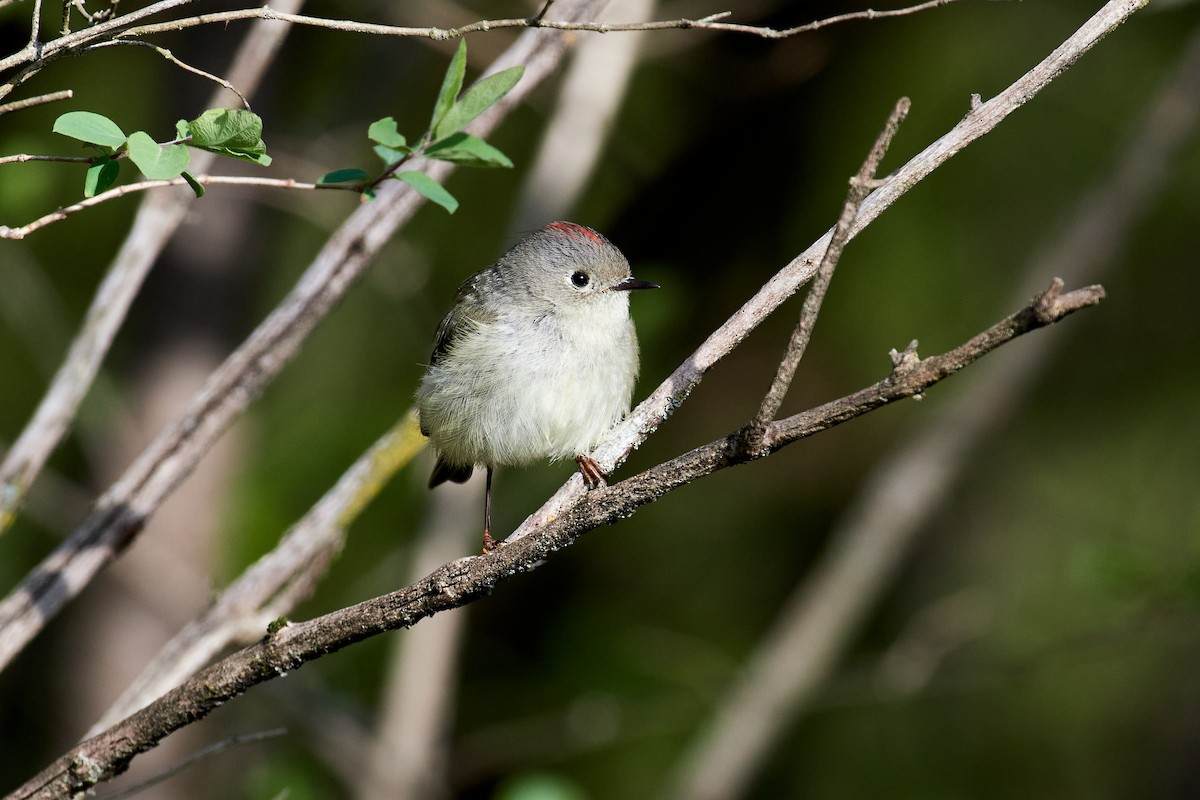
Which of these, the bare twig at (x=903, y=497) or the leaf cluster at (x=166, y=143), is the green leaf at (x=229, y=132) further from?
the bare twig at (x=903, y=497)

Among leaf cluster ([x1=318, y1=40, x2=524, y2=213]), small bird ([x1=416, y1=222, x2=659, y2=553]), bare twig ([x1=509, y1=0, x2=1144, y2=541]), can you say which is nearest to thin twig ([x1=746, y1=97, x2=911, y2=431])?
bare twig ([x1=509, y1=0, x2=1144, y2=541])

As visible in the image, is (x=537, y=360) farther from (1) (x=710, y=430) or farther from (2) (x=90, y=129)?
(1) (x=710, y=430)

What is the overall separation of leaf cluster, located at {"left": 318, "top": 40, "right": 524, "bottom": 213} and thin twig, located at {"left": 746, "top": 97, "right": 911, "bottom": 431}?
0.53 metres

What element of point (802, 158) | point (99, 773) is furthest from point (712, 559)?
point (99, 773)

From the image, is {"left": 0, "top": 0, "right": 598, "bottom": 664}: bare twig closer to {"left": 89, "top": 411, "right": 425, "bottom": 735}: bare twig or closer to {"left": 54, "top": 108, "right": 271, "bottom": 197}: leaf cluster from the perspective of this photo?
{"left": 89, "top": 411, "right": 425, "bottom": 735}: bare twig

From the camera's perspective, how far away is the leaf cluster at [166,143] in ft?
5.17

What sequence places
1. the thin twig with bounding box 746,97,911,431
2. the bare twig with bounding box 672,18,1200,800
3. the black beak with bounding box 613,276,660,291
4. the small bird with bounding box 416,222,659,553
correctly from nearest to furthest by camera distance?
the thin twig with bounding box 746,97,911,431 → the small bird with bounding box 416,222,659,553 → the black beak with bounding box 613,276,660,291 → the bare twig with bounding box 672,18,1200,800

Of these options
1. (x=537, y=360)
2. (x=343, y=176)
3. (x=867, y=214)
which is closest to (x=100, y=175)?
(x=343, y=176)

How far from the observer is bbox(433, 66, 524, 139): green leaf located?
1805 millimetres

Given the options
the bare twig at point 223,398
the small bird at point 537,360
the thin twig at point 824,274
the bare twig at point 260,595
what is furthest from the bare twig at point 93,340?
the thin twig at point 824,274

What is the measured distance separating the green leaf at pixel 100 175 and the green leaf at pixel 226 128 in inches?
5.5

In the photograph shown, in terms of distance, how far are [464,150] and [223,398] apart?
1218 millimetres

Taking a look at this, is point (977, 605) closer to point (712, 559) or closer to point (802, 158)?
point (712, 559)

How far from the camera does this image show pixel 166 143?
163 cm
